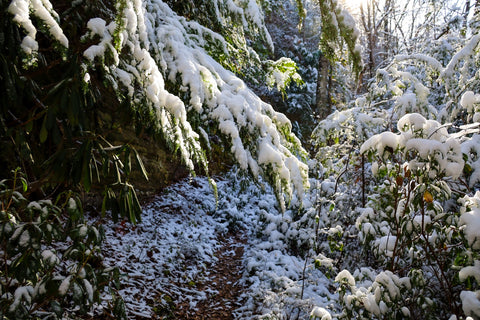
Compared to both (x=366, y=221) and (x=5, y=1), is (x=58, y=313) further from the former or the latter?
(x=366, y=221)

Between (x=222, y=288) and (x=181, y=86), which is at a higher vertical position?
(x=181, y=86)

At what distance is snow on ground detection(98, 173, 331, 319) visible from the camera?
12.0ft

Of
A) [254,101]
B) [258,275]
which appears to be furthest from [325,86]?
[254,101]

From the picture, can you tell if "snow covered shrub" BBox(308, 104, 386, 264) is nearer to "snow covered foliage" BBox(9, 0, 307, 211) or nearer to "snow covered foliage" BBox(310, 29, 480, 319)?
"snow covered foliage" BBox(310, 29, 480, 319)

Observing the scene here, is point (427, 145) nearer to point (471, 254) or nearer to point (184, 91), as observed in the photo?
point (471, 254)

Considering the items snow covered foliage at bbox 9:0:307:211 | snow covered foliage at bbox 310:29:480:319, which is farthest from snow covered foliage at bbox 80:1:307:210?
snow covered foliage at bbox 310:29:480:319

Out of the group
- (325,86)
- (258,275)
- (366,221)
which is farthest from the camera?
(325,86)

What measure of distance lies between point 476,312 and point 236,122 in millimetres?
1782

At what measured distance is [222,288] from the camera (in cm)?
459

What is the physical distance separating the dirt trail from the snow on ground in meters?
0.04

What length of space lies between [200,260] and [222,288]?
76 centimetres

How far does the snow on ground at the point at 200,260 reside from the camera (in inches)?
144

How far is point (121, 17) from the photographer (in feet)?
4.77

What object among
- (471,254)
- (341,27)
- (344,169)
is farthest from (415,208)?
(344,169)
